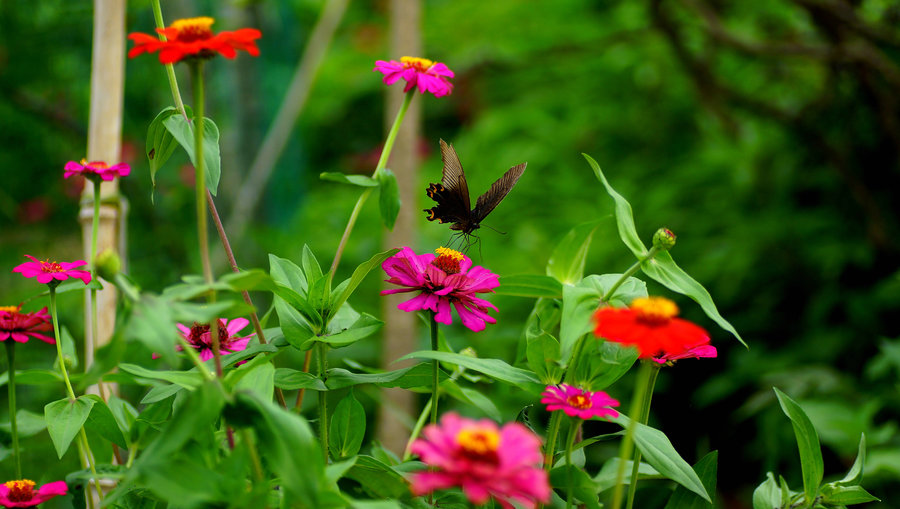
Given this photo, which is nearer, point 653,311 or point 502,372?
point 653,311

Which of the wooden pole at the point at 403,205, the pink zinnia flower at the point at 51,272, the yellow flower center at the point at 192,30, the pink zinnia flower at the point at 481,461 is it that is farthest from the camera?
the wooden pole at the point at 403,205

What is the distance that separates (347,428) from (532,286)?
6.1 inches

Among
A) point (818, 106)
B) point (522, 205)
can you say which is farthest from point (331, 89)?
point (818, 106)

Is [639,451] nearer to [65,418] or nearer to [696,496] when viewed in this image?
[696,496]

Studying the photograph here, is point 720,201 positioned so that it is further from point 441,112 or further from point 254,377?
point 254,377

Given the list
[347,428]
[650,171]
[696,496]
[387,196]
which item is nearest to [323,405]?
[347,428]

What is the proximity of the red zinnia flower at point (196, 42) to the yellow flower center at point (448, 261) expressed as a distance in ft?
0.57

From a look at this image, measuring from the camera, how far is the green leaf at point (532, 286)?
19.8 inches

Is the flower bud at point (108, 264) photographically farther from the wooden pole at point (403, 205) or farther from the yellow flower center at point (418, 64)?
the wooden pole at point (403, 205)

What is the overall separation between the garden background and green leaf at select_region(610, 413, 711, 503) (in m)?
0.58

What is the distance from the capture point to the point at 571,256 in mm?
558

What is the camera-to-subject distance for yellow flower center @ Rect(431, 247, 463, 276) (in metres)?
0.49

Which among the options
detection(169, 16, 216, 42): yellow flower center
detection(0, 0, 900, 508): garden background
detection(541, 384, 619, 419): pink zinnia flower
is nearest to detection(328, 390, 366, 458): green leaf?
detection(541, 384, 619, 419): pink zinnia flower

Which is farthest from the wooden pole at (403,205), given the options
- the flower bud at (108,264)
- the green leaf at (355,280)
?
the flower bud at (108,264)
